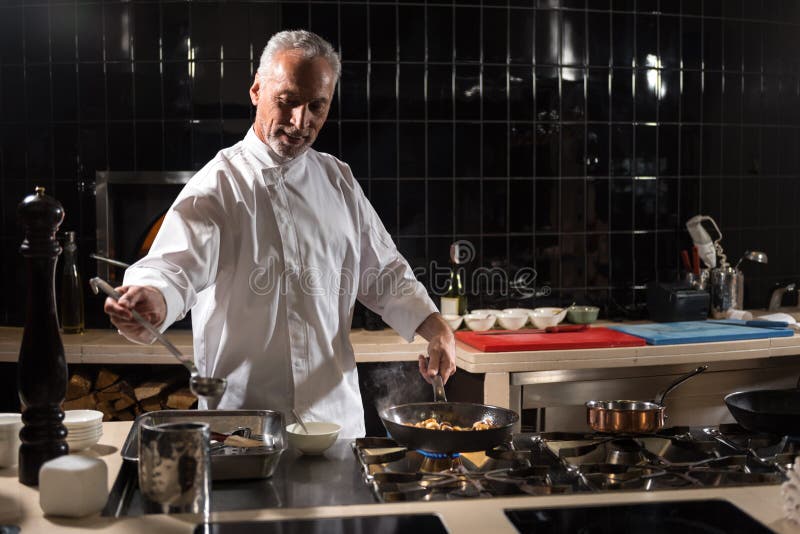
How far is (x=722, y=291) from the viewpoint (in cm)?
416

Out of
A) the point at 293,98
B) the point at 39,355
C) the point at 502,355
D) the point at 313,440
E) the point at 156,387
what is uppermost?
the point at 293,98

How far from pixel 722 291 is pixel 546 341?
1.14 m

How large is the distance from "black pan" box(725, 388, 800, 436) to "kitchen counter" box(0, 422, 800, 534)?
0.29m

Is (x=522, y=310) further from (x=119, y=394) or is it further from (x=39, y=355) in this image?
(x=39, y=355)

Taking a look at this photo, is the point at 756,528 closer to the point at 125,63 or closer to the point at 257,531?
the point at 257,531

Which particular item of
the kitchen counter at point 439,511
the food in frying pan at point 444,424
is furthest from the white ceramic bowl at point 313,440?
the kitchen counter at point 439,511

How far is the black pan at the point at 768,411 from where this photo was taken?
1855 millimetres

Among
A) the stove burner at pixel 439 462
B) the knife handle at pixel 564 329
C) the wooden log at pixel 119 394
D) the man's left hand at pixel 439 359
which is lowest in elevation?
the wooden log at pixel 119 394

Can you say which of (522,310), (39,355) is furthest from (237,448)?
(522,310)

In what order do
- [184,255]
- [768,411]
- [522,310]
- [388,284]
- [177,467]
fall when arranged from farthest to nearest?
1. [522,310]
2. [388,284]
3. [184,255]
4. [768,411]
5. [177,467]

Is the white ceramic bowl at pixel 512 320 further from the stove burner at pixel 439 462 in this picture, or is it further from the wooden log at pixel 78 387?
the stove burner at pixel 439 462

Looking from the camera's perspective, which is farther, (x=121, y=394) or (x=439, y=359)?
(x=121, y=394)

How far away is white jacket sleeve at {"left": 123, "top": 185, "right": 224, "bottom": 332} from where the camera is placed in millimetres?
2016

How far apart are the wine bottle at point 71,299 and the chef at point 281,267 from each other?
142 cm
